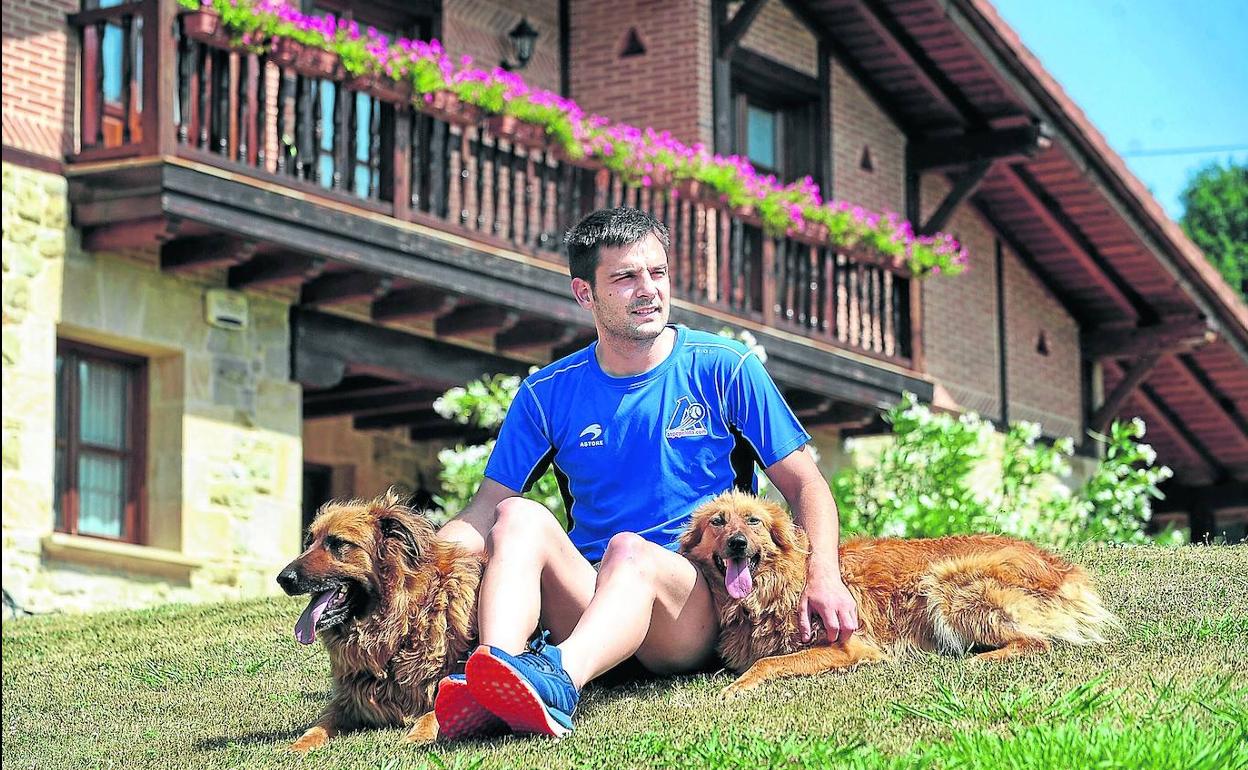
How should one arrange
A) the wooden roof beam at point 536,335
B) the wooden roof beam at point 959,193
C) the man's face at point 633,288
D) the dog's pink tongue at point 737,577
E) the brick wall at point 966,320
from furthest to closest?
1. the brick wall at point 966,320
2. the wooden roof beam at point 959,193
3. the wooden roof beam at point 536,335
4. the man's face at point 633,288
5. the dog's pink tongue at point 737,577

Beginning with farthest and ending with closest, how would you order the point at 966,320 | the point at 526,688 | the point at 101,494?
the point at 966,320
the point at 101,494
the point at 526,688

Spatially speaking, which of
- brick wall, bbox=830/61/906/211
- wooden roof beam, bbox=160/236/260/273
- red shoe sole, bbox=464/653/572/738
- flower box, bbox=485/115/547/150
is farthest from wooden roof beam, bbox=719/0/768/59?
red shoe sole, bbox=464/653/572/738

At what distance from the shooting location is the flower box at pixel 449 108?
534 inches

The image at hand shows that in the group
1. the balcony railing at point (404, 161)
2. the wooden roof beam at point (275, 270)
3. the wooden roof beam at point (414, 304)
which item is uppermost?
the balcony railing at point (404, 161)

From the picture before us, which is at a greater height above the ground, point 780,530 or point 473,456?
point 473,456

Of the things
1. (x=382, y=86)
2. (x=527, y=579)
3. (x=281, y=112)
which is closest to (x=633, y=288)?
(x=527, y=579)

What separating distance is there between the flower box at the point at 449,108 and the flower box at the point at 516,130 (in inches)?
6.3

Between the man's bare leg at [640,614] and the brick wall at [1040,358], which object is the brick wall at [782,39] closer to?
the brick wall at [1040,358]

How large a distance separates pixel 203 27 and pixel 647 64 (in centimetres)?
618

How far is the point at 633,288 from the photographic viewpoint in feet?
20.5

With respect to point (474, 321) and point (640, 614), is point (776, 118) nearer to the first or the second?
point (474, 321)

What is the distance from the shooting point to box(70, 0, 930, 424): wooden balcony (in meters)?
12.3

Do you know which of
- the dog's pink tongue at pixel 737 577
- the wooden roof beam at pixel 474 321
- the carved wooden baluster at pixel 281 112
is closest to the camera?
the dog's pink tongue at pixel 737 577

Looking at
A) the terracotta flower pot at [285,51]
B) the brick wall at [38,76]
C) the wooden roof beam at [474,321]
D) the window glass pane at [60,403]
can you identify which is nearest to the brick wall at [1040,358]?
the wooden roof beam at [474,321]
